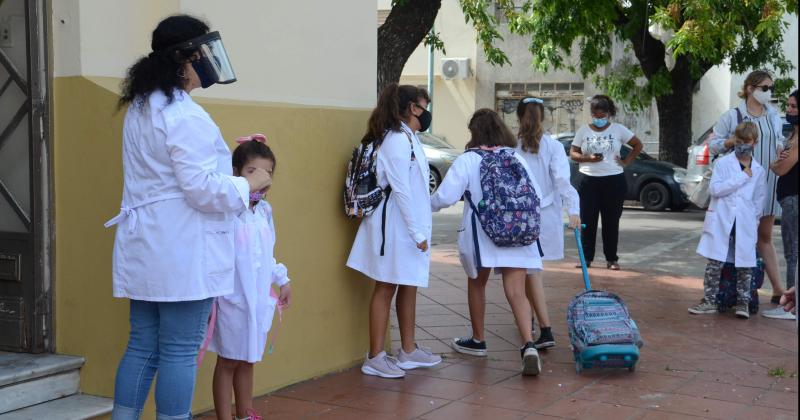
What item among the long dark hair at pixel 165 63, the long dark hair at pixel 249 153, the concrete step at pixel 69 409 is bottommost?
the concrete step at pixel 69 409

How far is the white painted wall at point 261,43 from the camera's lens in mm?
4664

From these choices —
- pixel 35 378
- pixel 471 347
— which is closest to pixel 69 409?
pixel 35 378

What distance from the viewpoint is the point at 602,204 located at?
34.3 feet

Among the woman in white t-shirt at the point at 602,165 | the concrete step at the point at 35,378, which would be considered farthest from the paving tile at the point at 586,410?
the woman in white t-shirt at the point at 602,165

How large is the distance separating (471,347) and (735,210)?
2.74 metres

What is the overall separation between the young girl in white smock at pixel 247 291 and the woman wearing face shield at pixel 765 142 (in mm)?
5055

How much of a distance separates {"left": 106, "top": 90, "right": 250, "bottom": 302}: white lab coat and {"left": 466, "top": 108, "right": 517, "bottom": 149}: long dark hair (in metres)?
2.74

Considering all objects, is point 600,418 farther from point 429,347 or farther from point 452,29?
point 452,29

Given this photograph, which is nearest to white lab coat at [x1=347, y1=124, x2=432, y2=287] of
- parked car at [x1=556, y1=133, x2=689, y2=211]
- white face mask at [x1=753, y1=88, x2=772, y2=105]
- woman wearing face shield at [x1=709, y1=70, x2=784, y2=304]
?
woman wearing face shield at [x1=709, y1=70, x2=784, y2=304]

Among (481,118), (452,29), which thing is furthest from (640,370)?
(452,29)

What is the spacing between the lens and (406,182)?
19.2 feet

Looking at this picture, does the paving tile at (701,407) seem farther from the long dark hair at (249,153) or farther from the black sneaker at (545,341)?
the long dark hair at (249,153)

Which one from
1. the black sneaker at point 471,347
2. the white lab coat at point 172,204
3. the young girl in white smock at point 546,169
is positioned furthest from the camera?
the young girl in white smock at point 546,169

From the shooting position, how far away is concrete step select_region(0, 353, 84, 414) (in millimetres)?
4465
